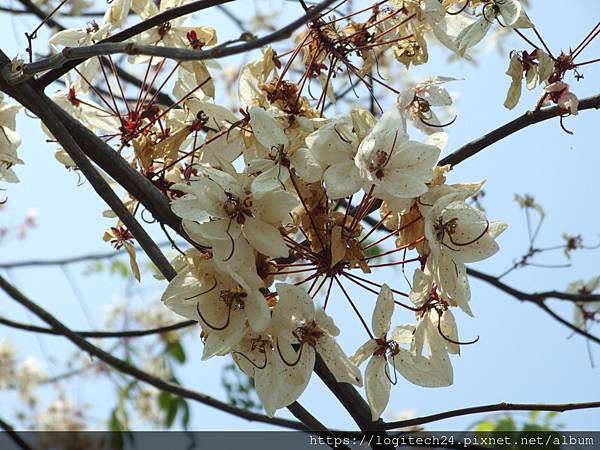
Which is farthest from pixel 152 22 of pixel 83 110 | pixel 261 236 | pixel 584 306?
pixel 584 306

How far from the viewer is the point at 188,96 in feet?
4.17

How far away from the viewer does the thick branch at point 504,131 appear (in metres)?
1.19

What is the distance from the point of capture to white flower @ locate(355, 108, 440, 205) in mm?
1021

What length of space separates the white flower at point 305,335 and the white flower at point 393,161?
6.9 inches

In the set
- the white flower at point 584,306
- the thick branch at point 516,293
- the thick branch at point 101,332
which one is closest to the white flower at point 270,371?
the thick branch at point 101,332

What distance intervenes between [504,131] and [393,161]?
0.26 metres

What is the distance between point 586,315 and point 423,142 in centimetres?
180

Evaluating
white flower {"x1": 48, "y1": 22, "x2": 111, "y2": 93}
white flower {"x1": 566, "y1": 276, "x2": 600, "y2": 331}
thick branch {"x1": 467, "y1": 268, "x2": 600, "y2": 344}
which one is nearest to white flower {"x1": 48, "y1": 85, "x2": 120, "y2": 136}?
white flower {"x1": 48, "y1": 22, "x2": 111, "y2": 93}

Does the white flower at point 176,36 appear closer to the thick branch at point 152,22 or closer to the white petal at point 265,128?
the thick branch at point 152,22

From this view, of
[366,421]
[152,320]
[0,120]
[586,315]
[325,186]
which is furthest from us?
[152,320]

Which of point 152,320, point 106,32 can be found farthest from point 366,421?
point 152,320

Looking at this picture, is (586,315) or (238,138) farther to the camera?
(586,315)

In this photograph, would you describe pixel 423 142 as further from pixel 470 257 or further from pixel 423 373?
pixel 423 373

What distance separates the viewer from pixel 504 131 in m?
1.20
